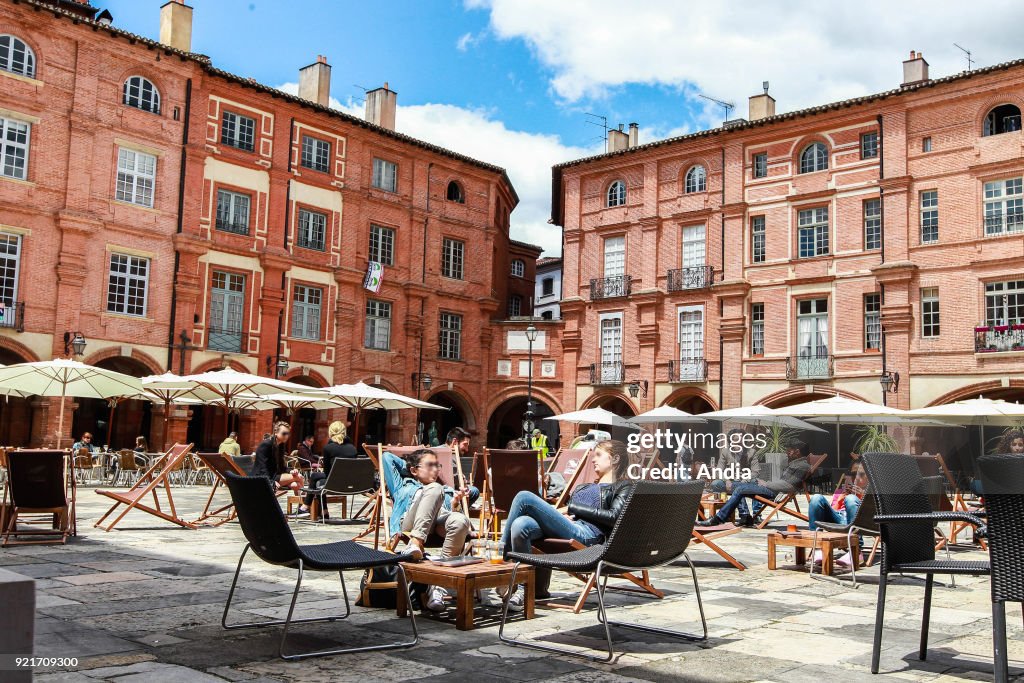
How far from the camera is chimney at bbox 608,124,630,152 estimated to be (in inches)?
1363

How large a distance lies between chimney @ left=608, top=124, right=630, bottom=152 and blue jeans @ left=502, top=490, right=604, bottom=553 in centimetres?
2989

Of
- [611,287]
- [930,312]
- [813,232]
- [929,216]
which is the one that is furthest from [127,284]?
[929,216]

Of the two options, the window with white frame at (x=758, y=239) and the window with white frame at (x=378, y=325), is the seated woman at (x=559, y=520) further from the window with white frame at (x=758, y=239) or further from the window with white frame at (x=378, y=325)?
the window with white frame at (x=378, y=325)

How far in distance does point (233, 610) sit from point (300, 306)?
950 inches

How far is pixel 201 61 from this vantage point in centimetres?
2658

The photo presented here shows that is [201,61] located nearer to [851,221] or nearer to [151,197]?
[151,197]

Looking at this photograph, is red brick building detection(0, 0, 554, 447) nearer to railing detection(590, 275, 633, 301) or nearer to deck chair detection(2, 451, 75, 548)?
railing detection(590, 275, 633, 301)

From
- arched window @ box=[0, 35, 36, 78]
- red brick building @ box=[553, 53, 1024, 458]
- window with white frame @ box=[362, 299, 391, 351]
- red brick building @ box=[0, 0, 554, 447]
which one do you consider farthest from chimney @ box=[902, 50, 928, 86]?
arched window @ box=[0, 35, 36, 78]

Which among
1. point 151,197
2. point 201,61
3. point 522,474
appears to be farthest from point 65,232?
point 522,474

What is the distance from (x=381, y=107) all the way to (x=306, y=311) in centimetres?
863

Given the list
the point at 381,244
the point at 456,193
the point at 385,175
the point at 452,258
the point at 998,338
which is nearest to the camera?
the point at 998,338

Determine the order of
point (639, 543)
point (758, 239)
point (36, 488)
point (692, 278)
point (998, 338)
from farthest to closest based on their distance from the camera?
point (692, 278), point (758, 239), point (998, 338), point (36, 488), point (639, 543)

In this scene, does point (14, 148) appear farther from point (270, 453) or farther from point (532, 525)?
point (532, 525)

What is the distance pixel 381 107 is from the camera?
33.0m
